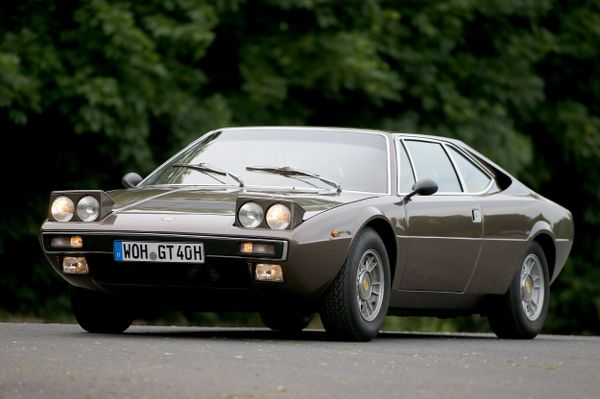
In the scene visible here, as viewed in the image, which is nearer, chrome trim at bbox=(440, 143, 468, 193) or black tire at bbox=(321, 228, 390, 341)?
black tire at bbox=(321, 228, 390, 341)

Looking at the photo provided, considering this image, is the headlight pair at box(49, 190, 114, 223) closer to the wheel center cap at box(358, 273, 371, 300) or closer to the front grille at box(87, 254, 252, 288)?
the front grille at box(87, 254, 252, 288)

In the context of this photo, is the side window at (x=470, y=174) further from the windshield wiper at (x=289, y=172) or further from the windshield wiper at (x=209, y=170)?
the windshield wiper at (x=209, y=170)

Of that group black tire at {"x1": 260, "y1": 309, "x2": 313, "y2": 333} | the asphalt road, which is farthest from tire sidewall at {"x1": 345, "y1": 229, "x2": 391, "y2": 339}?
black tire at {"x1": 260, "y1": 309, "x2": 313, "y2": 333}

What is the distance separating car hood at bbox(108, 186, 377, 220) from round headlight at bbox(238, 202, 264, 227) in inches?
4.2

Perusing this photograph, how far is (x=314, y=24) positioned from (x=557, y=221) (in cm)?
974

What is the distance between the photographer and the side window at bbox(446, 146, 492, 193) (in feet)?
37.5

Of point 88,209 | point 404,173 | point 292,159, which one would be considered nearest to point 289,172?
point 292,159

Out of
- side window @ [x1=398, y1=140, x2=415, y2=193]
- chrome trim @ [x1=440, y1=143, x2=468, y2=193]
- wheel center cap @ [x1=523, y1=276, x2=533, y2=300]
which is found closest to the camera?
side window @ [x1=398, y1=140, x2=415, y2=193]

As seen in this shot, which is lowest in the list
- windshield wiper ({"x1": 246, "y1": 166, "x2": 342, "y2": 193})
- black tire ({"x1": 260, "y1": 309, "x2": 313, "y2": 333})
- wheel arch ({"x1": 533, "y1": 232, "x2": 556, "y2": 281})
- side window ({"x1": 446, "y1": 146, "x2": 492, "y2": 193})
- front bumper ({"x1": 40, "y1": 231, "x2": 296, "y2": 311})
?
black tire ({"x1": 260, "y1": 309, "x2": 313, "y2": 333})

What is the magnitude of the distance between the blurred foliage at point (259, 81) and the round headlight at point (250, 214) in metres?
9.80

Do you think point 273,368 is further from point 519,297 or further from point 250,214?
point 519,297

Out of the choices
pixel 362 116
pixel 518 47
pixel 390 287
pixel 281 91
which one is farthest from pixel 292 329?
pixel 518 47

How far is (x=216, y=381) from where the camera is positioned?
6.87 m

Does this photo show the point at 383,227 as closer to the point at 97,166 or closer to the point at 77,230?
the point at 77,230
